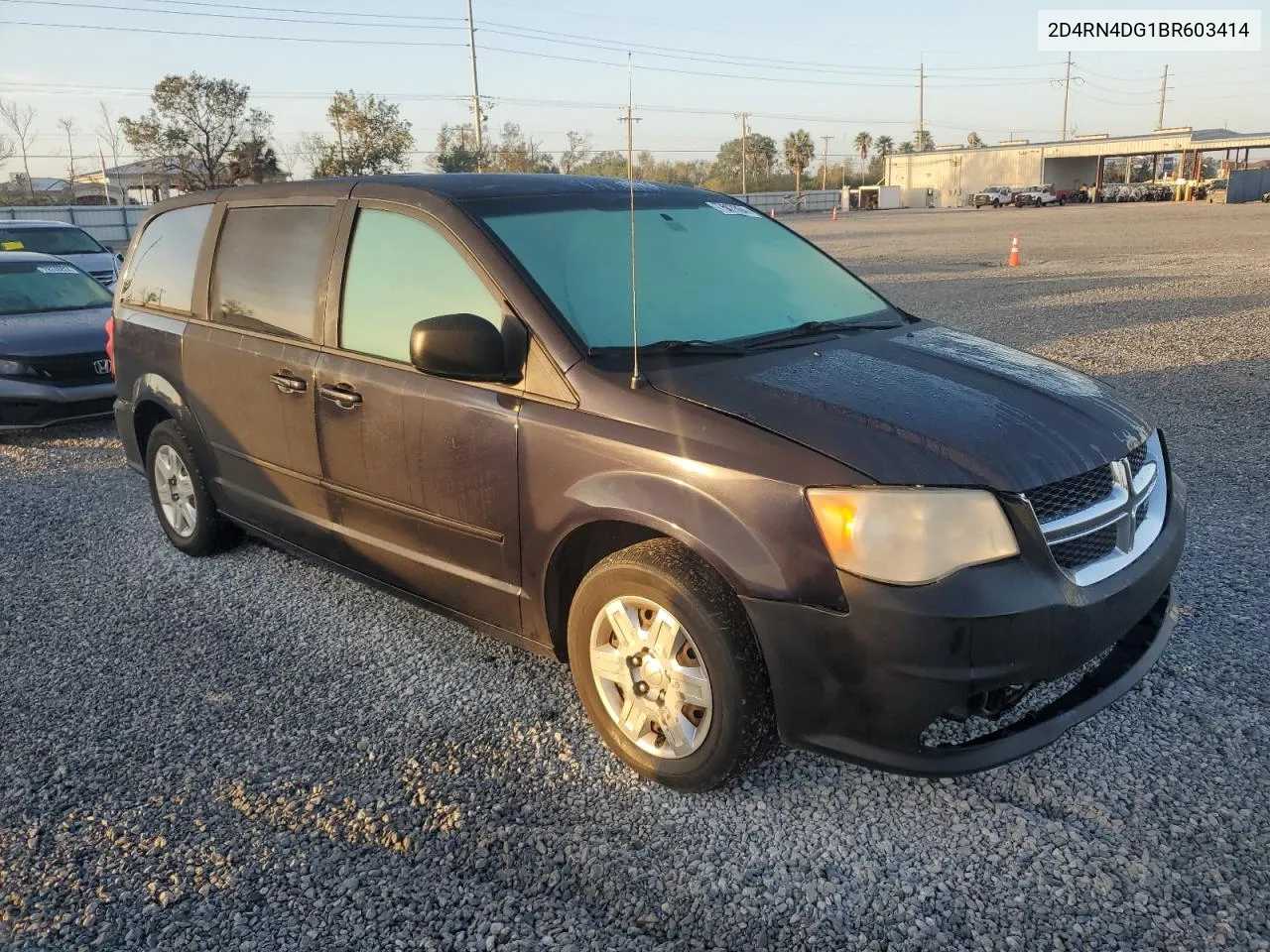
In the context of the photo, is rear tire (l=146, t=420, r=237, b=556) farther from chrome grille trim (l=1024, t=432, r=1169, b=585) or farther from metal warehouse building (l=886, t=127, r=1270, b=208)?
metal warehouse building (l=886, t=127, r=1270, b=208)

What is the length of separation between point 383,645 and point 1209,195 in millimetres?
65829

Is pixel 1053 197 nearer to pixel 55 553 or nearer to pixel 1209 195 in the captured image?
pixel 1209 195

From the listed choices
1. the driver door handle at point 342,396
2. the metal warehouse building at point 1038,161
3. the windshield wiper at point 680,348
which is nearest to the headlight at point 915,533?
the windshield wiper at point 680,348

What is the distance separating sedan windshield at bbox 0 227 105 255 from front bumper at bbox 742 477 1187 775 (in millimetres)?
13358

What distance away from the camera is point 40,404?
25.1 ft

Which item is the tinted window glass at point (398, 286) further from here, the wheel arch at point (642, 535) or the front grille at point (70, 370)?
the front grille at point (70, 370)

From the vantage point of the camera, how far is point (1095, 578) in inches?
104

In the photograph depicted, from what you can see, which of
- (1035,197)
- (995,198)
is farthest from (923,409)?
(995,198)

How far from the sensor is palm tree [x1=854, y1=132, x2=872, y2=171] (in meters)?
108

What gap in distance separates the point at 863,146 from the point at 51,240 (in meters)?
107

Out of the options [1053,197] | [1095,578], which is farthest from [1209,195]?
[1095,578]

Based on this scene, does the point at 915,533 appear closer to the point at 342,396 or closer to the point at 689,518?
the point at 689,518

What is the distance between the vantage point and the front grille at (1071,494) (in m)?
2.57

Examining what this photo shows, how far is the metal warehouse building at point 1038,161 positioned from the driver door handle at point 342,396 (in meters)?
78.0
